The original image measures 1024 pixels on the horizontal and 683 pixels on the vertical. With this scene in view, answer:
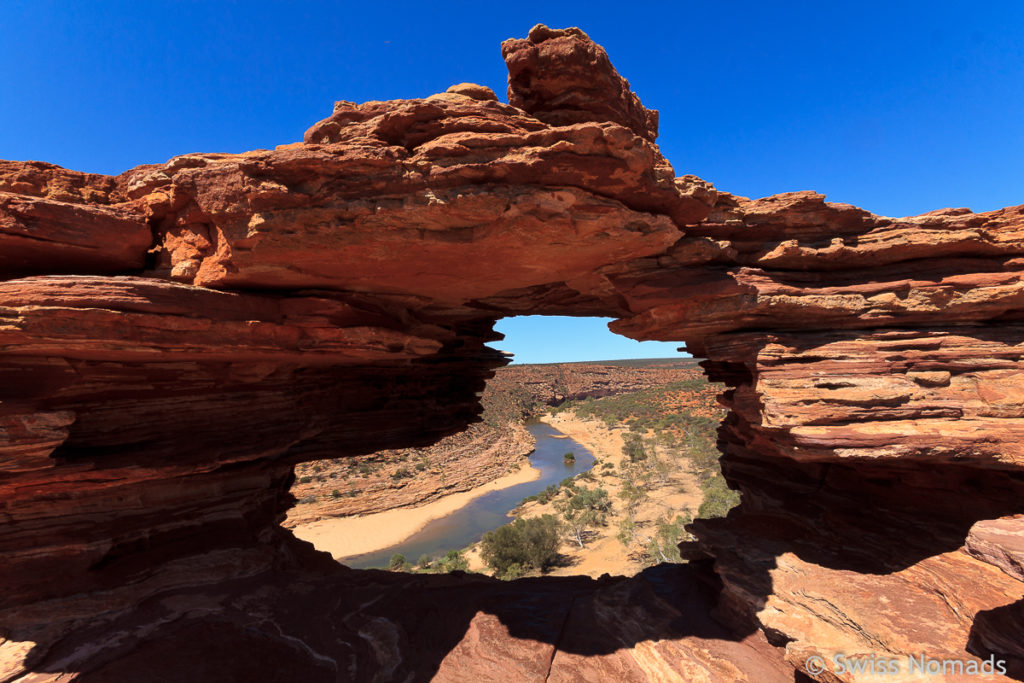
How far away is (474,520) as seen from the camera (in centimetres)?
3419

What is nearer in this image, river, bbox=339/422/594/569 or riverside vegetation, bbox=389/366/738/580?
riverside vegetation, bbox=389/366/738/580

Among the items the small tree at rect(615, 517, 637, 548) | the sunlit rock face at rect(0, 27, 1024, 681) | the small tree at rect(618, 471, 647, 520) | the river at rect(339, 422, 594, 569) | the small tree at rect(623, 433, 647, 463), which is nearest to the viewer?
the sunlit rock face at rect(0, 27, 1024, 681)

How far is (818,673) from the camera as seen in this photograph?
6156 mm

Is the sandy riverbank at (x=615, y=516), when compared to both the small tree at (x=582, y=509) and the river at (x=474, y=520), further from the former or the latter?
the river at (x=474, y=520)

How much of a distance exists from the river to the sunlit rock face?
19.8 m

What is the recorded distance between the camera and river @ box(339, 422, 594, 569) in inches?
1118

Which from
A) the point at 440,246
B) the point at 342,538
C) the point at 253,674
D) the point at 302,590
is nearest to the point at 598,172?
the point at 440,246

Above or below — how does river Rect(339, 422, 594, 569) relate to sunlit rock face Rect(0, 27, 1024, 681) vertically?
below

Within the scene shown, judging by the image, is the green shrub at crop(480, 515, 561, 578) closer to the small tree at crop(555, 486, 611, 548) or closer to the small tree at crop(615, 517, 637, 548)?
the small tree at crop(555, 486, 611, 548)

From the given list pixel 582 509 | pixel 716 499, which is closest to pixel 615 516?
pixel 582 509

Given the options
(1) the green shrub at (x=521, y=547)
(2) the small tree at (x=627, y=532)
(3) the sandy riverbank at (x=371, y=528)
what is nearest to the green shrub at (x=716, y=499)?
(2) the small tree at (x=627, y=532)

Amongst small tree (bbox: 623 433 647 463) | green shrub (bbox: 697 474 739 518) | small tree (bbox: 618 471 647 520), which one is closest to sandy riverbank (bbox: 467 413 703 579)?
small tree (bbox: 618 471 647 520)

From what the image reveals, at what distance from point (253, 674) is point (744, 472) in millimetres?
12229

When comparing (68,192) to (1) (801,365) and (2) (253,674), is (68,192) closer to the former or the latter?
(2) (253,674)
